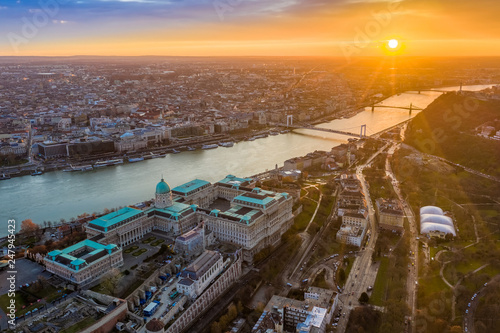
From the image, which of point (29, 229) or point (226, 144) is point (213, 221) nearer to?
point (29, 229)

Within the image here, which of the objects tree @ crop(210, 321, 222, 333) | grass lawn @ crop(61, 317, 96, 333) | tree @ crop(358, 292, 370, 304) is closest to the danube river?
grass lawn @ crop(61, 317, 96, 333)

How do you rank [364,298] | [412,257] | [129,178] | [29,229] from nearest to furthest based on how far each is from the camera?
[364,298]
[412,257]
[29,229]
[129,178]

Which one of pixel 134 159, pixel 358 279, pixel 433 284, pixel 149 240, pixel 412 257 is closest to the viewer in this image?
pixel 433 284

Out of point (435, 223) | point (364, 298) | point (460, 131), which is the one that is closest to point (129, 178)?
point (364, 298)

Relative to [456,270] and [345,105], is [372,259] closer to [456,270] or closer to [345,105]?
[456,270]

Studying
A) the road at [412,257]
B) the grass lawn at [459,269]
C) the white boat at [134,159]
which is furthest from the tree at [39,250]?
the white boat at [134,159]

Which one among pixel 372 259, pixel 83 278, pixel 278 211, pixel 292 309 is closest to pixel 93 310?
pixel 83 278

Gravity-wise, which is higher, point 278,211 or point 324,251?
point 278,211
